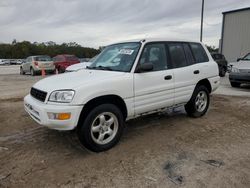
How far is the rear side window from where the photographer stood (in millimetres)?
5250

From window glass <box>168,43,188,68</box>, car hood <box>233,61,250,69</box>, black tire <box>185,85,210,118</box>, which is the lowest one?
black tire <box>185,85,210,118</box>

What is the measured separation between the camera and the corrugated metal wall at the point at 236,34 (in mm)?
21109

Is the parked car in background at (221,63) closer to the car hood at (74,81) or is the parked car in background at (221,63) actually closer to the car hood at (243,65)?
the car hood at (243,65)

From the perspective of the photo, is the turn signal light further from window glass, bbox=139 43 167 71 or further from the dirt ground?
window glass, bbox=139 43 167 71

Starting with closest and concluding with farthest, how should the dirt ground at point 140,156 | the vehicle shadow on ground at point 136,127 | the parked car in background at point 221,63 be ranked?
the dirt ground at point 140,156
the vehicle shadow on ground at point 136,127
the parked car in background at point 221,63

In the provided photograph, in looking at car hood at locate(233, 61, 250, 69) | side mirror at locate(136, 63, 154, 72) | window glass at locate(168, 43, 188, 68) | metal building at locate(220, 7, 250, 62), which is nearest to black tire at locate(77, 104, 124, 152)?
side mirror at locate(136, 63, 154, 72)

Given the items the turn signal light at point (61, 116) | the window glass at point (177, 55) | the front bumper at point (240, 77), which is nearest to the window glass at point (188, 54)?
the window glass at point (177, 55)

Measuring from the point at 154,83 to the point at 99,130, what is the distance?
129 cm

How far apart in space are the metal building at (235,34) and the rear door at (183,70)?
18794 mm

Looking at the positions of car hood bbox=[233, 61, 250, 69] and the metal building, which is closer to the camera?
car hood bbox=[233, 61, 250, 69]

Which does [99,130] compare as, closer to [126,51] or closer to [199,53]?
[126,51]

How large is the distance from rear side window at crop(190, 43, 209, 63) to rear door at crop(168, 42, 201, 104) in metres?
0.15

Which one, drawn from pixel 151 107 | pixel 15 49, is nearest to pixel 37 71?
pixel 151 107

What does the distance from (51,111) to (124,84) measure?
119 centimetres
